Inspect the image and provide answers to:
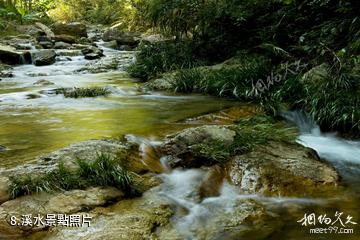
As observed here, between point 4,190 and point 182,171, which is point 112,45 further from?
point 4,190

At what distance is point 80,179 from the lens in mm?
4109

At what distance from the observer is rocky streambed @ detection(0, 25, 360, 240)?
369cm

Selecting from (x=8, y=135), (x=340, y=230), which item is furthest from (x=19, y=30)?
(x=340, y=230)

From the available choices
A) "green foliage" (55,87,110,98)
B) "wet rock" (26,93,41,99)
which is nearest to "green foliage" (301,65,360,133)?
"green foliage" (55,87,110,98)

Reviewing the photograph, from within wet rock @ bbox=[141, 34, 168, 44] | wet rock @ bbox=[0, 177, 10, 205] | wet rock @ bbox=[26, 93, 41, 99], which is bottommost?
wet rock @ bbox=[26, 93, 41, 99]

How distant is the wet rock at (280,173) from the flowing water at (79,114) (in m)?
1.57

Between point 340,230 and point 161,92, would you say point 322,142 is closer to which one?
point 340,230

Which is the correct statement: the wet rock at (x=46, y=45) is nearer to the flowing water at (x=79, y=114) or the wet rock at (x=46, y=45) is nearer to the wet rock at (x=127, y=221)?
the flowing water at (x=79, y=114)

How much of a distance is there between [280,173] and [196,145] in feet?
3.49

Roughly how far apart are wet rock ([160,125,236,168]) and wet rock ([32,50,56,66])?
1299 centimetres

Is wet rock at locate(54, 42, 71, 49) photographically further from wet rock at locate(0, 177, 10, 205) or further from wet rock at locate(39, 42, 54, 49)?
wet rock at locate(0, 177, 10, 205)

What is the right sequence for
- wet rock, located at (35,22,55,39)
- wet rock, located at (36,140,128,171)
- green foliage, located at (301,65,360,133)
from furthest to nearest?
wet rock, located at (35,22,55,39)
green foliage, located at (301,65,360,133)
wet rock, located at (36,140,128,171)

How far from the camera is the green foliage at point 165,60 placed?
12.4m

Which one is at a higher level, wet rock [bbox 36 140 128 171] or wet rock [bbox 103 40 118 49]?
wet rock [bbox 103 40 118 49]
